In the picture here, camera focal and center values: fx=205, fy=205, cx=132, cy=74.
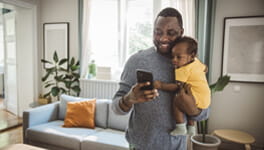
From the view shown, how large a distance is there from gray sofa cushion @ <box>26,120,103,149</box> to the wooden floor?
0.61 metres

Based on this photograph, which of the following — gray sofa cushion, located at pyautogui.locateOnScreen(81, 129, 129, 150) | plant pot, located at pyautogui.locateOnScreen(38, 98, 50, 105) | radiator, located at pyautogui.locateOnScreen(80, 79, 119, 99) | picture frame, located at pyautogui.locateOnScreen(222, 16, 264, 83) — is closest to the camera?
gray sofa cushion, located at pyautogui.locateOnScreen(81, 129, 129, 150)

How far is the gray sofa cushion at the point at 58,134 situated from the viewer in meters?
2.37

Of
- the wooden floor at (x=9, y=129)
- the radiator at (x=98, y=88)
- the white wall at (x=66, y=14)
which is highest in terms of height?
the white wall at (x=66, y=14)

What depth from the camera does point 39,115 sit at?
2.79 m

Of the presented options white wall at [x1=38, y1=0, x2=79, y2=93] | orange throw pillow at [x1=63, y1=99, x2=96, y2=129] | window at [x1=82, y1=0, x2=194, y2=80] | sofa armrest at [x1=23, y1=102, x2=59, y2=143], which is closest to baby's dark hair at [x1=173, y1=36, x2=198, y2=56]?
orange throw pillow at [x1=63, y1=99, x2=96, y2=129]

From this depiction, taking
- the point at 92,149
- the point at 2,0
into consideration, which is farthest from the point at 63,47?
the point at 92,149

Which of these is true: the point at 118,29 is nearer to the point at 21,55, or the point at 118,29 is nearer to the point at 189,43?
the point at 21,55

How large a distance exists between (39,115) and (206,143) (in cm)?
220

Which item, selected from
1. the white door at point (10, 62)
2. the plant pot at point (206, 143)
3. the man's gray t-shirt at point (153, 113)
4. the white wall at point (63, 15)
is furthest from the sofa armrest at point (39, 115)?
the man's gray t-shirt at point (153, 113)

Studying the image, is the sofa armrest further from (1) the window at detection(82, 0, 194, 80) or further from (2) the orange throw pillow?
(1) the window at detection(82, 0, 194, 80)

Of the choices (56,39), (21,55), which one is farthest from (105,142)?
(21,55)

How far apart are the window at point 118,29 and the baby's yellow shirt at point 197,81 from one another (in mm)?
2300

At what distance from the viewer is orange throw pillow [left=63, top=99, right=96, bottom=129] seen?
2.70 meters

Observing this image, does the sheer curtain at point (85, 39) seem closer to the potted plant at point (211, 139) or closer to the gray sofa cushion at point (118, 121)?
the gray sofa cushion at point (118, 121)
